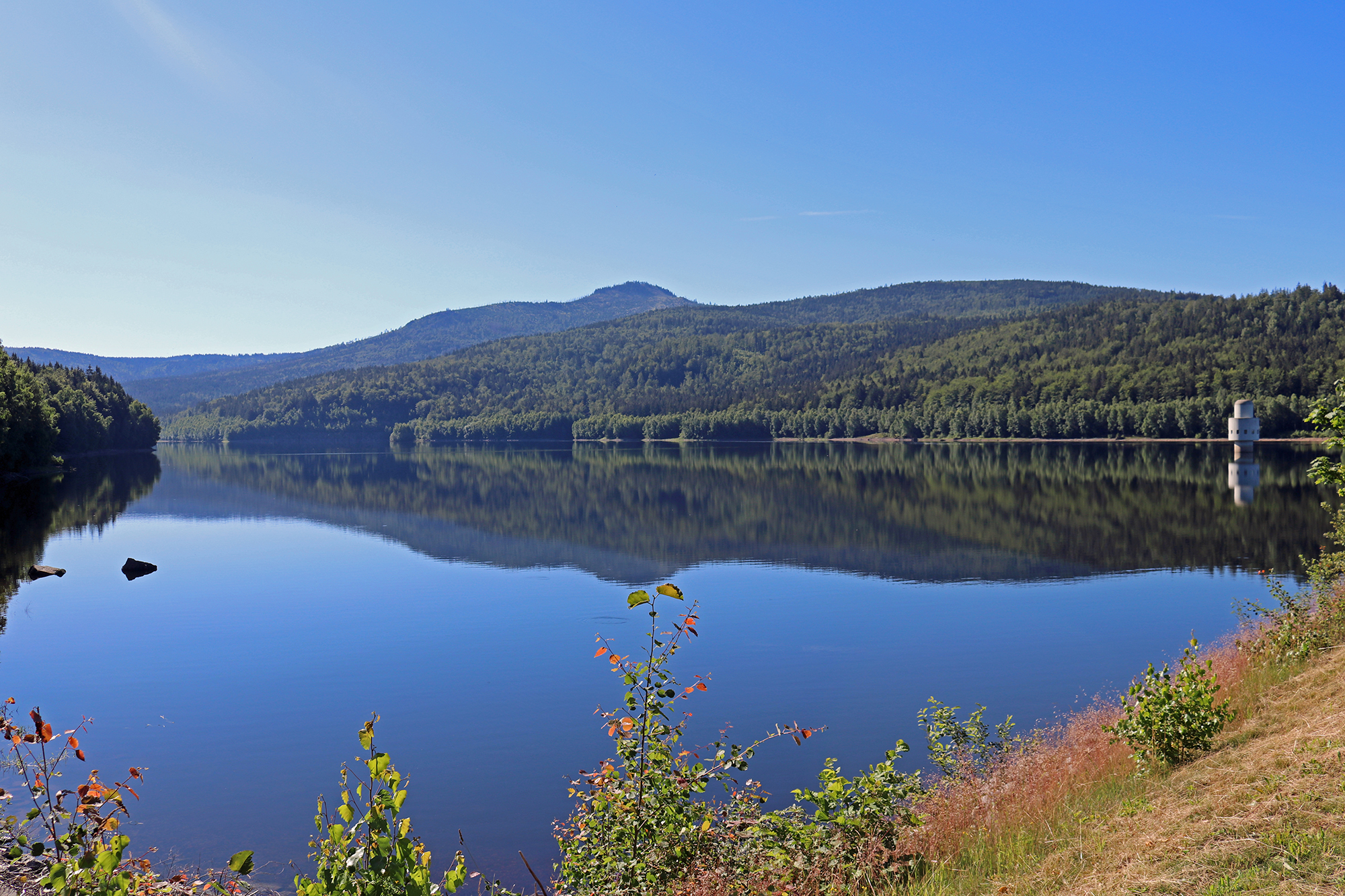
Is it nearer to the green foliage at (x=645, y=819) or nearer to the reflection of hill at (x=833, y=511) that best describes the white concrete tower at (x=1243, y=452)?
the reflection of hill at (x=833, y=511)

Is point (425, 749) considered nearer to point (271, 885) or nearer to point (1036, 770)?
point (271, 885)

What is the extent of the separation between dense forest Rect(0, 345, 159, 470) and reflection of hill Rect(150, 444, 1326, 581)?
422 inches

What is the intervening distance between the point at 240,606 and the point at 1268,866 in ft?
97.1

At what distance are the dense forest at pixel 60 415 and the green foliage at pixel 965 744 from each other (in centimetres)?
7029

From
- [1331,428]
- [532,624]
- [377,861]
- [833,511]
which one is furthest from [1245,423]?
[377,861]

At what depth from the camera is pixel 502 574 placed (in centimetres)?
3509

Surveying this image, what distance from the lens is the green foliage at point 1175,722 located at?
10.4 m

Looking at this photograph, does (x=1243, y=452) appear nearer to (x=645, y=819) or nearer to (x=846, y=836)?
(x=846, y=836)

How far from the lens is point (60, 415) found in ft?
322

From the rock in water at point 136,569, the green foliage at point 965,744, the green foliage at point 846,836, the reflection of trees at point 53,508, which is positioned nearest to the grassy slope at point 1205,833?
the green foliage at point 846,836

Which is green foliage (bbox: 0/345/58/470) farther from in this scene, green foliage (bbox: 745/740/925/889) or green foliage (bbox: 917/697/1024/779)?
green foliage (bbox: 745/740/925/889)

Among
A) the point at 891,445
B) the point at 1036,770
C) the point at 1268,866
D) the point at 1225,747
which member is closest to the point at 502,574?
the point at 1036,770

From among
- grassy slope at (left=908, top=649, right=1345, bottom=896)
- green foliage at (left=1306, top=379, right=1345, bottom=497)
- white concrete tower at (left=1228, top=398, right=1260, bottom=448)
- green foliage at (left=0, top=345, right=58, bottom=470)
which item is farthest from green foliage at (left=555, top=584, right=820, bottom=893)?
white concrete tower at (left=1228, top=398, right=1260, bottom=448)

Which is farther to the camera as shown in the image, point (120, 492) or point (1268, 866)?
point (120, 492)
